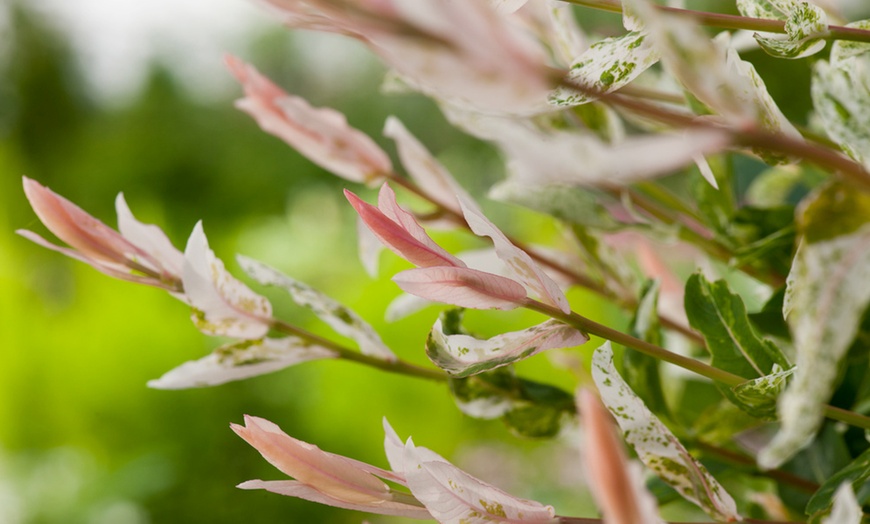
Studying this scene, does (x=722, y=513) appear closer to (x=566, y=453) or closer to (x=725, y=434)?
(x=725, y=434)

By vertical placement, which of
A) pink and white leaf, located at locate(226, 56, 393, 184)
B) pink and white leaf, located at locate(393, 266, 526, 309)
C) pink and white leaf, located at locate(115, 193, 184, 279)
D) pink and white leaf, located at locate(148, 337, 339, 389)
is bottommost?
pink and white leaf, located at locate(393, 266, 526, 309)

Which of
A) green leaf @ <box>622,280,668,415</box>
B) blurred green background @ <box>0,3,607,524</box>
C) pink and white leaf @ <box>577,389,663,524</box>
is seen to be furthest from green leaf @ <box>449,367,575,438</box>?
blurred green background @ <box>0,3,607,524</box>

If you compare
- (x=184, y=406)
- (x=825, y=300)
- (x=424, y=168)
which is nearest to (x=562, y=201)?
(x=424, y=168)

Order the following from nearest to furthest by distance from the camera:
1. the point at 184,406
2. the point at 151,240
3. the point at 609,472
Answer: the point at 609,472 < the point at 151,240 < the point at 184,406

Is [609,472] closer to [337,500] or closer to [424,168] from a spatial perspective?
[337,500]

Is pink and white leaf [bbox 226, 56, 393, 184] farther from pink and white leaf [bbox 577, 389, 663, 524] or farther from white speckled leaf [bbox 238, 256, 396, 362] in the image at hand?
pink and white leaf [bbox 577, 389, 663, 524]

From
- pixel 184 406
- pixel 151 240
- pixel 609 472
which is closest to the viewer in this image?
pixel 609 472
